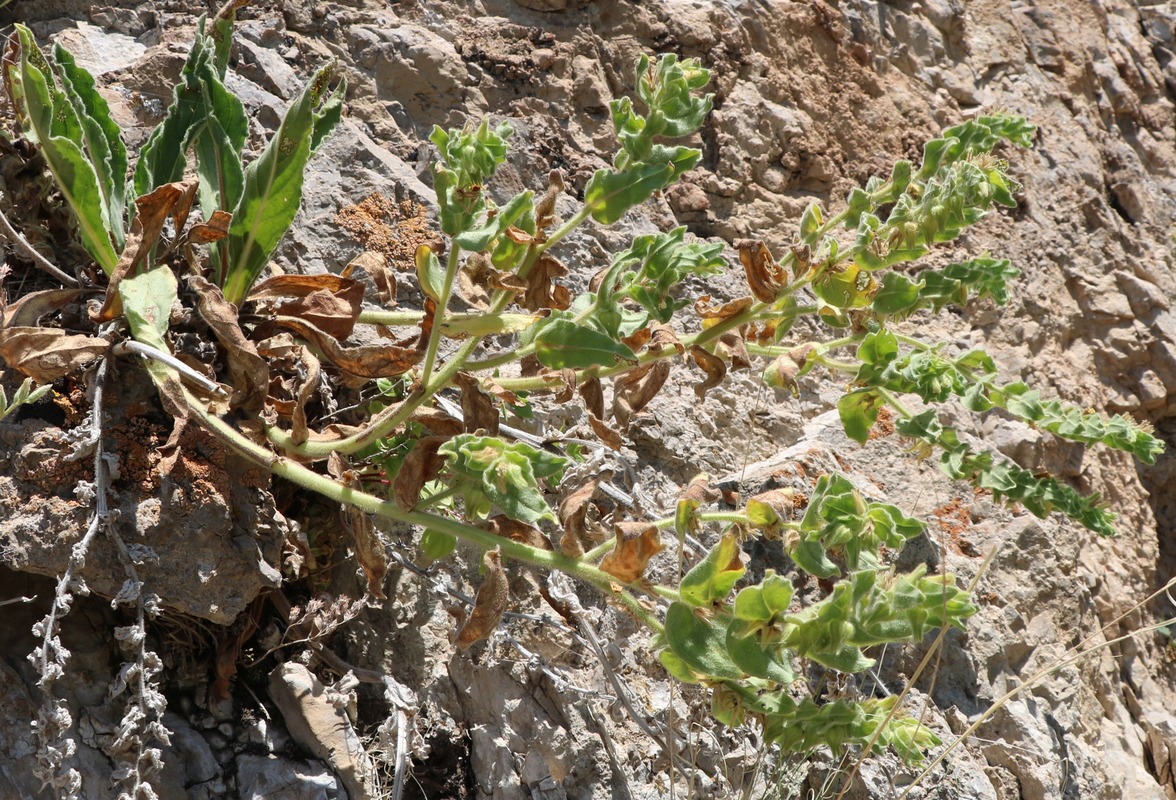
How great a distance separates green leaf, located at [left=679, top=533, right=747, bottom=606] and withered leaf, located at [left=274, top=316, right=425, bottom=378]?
79 centimetres

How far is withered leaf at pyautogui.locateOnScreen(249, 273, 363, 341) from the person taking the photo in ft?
7.16

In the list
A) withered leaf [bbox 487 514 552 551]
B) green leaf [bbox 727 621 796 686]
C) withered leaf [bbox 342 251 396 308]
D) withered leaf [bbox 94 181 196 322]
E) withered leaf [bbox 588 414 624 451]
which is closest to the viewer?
green leaf [bbox 727 621 796 686]

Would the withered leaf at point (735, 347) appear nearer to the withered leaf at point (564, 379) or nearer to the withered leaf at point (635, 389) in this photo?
the withered leaf at point (635, 389)

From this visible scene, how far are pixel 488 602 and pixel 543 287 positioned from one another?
695 millimetres

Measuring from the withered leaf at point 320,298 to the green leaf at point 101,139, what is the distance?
1.05 ft

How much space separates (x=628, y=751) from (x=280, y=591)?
0.83 metres

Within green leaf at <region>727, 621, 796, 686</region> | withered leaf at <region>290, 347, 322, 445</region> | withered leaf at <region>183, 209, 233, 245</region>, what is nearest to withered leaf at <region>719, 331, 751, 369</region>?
green leaf at <region>727, 621, 796, 686</region>

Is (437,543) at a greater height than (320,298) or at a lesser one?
lesser

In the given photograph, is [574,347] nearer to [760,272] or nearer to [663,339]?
[663,339]

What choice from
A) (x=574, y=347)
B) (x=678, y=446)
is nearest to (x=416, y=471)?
(x=574, y=347)

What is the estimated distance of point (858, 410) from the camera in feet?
7.12

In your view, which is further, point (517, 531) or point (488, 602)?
point (517, 531)

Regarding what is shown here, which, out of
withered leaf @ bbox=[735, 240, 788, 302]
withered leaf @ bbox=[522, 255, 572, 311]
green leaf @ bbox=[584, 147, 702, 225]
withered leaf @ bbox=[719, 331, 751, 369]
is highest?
green leaf @ bbox=[584, 147, 702, 225]

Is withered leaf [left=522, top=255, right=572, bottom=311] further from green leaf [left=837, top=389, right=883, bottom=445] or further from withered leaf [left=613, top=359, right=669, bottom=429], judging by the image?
green leaf [left=837, top=389, right=883, bottom=445]
